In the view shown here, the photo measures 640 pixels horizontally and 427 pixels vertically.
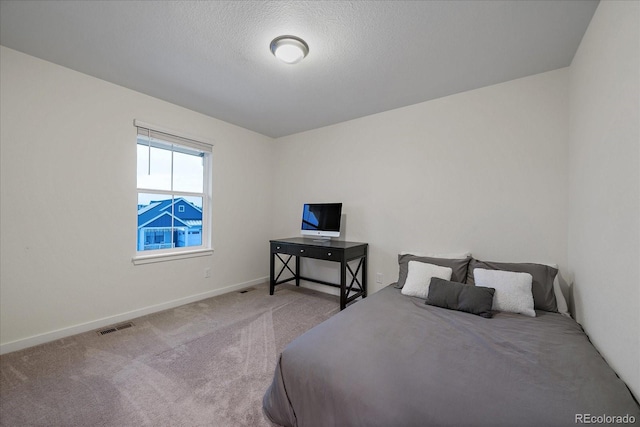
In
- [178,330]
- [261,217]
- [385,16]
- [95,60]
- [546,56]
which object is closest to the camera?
[385,16]

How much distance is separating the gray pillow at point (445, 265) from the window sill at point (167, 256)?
2554 mm

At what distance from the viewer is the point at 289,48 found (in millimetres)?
→ 1902

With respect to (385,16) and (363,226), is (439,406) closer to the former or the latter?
(385,16)

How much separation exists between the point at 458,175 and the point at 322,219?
175 centimetres

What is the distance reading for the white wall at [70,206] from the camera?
209 cm

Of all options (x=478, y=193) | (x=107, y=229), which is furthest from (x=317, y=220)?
(x=107, y=229)

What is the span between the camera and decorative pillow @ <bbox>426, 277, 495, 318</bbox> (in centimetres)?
188

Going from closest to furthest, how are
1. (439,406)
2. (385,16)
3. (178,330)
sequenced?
(439,406)
(385,16)
(178,330)

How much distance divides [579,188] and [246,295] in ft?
12.2

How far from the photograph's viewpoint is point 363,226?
3402 millimetres

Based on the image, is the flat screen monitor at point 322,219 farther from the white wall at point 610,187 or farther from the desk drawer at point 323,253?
the white wall at point 610,187

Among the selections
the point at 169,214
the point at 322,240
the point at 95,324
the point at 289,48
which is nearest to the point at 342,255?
the point at 322,240

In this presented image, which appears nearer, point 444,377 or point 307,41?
point 444,377

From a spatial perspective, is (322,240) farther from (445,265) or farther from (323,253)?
(445,265)
